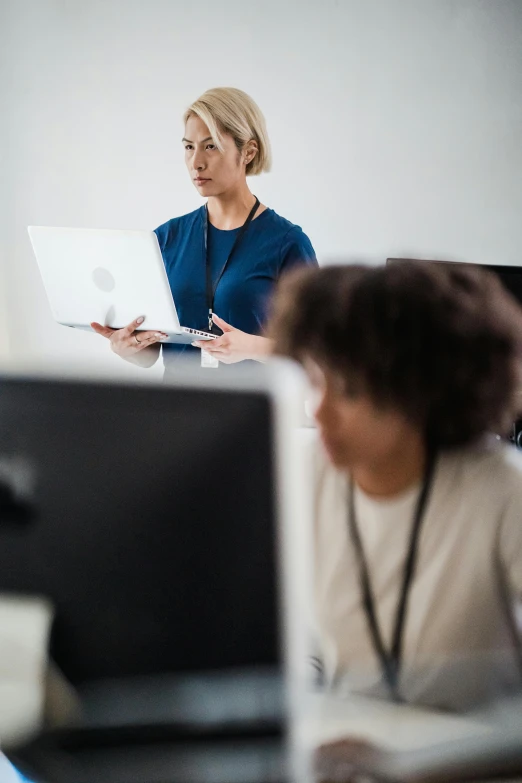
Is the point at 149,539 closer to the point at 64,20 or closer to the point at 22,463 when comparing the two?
the point at 22,463

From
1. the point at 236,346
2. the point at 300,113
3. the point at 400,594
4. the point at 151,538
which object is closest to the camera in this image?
the point at 151,538

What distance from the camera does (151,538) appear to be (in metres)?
0.48

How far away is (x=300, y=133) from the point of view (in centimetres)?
365

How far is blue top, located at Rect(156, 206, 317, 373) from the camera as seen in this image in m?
2.19

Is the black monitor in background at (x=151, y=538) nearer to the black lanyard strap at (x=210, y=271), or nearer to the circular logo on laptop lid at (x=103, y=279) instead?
the circular logo on laptop lid at (x=103, y=279)

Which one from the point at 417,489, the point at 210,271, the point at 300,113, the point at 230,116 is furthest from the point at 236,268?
the point at 300,113

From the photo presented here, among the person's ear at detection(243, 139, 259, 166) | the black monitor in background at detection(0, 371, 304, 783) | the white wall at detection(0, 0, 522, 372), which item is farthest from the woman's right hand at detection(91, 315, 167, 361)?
the white wall at detection(0, 0, 522, 372)

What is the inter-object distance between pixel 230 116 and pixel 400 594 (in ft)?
5.33

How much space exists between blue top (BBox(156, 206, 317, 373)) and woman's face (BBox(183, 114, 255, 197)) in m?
0.11

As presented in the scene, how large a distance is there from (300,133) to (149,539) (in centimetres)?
340

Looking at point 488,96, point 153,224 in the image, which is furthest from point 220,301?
point 488,96

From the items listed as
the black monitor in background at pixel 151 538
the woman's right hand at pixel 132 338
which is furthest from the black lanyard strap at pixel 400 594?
the woman's right hand at pixel 132 338

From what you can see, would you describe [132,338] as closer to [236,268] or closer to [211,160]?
[236,268]

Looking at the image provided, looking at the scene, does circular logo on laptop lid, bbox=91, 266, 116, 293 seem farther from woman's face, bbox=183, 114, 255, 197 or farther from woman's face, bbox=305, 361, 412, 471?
woman's face, bbox=305, 361, 412, 471
